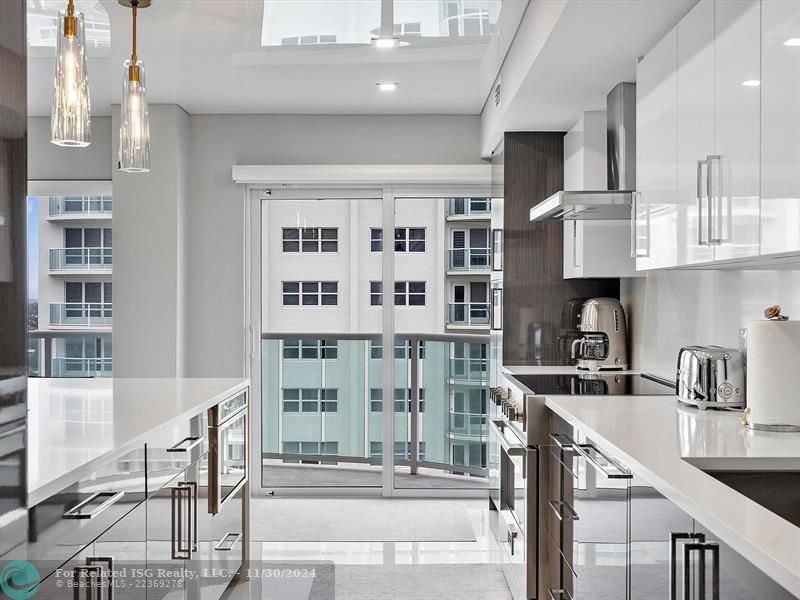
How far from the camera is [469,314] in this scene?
4.93 metres

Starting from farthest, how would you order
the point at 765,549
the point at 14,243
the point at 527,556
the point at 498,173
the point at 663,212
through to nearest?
the point at 498,173, the point at 527,556, the point at 663,212, the point at 765,549, the point at 14,243

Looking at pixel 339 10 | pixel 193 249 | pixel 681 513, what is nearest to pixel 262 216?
pixel 193 249

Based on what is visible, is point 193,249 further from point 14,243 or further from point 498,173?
point 14,243

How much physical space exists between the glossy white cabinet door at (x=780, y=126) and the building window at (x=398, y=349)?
3350 millimetres

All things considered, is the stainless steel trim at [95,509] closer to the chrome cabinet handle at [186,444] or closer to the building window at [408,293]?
the chrome cabinet handle at [186,444]

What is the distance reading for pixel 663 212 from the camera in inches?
97.3

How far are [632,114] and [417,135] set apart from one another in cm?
195

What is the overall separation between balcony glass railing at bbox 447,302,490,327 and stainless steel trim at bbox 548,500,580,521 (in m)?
2.25

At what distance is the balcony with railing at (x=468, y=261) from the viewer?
4.92 meters

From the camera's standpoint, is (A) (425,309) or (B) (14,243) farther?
(A) (425,309)

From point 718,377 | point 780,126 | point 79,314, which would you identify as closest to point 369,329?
point 79,314

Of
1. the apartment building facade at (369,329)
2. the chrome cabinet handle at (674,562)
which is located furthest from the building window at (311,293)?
the chrome cabinet handle at (674,562)

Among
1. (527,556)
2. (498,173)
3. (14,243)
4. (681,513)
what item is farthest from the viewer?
(498,173)

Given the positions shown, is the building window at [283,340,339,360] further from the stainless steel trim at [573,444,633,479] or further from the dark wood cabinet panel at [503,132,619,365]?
the stainless steel trim at [573,444,633,479]
